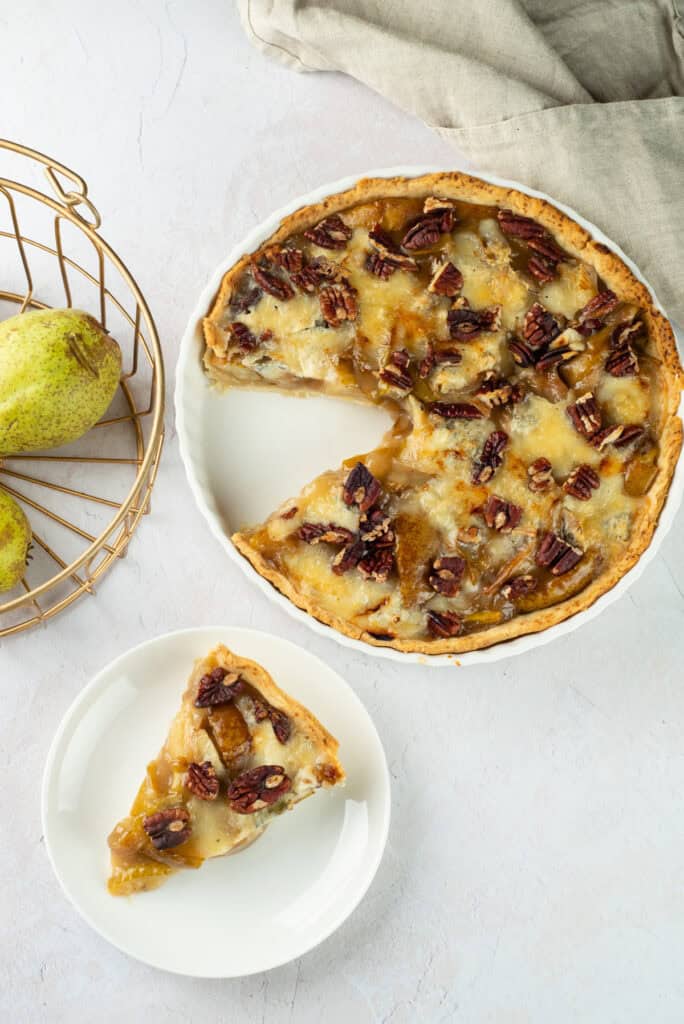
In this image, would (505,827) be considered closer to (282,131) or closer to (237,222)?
(237,222)

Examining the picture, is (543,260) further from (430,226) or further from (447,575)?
(447,575)

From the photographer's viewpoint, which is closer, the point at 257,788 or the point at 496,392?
the point at 257,788

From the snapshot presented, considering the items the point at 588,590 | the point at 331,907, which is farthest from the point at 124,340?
the point at 331,907

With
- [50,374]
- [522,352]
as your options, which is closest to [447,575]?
[522,352]

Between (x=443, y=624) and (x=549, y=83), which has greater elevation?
(x=549, y=83)

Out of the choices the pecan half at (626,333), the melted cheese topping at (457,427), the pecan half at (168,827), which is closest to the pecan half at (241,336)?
Result: the melted cheese topping at (457,427)

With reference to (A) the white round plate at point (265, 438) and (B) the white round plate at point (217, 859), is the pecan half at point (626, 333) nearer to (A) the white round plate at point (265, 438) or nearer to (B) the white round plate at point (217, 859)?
(A) the white round plate at point (265, 438)

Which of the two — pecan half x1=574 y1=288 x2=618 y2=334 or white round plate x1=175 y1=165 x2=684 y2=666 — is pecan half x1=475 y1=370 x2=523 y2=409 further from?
white round plate x1=175 y1=165 x2=684 y2=666

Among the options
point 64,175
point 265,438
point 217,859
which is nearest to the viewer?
point 64,175
